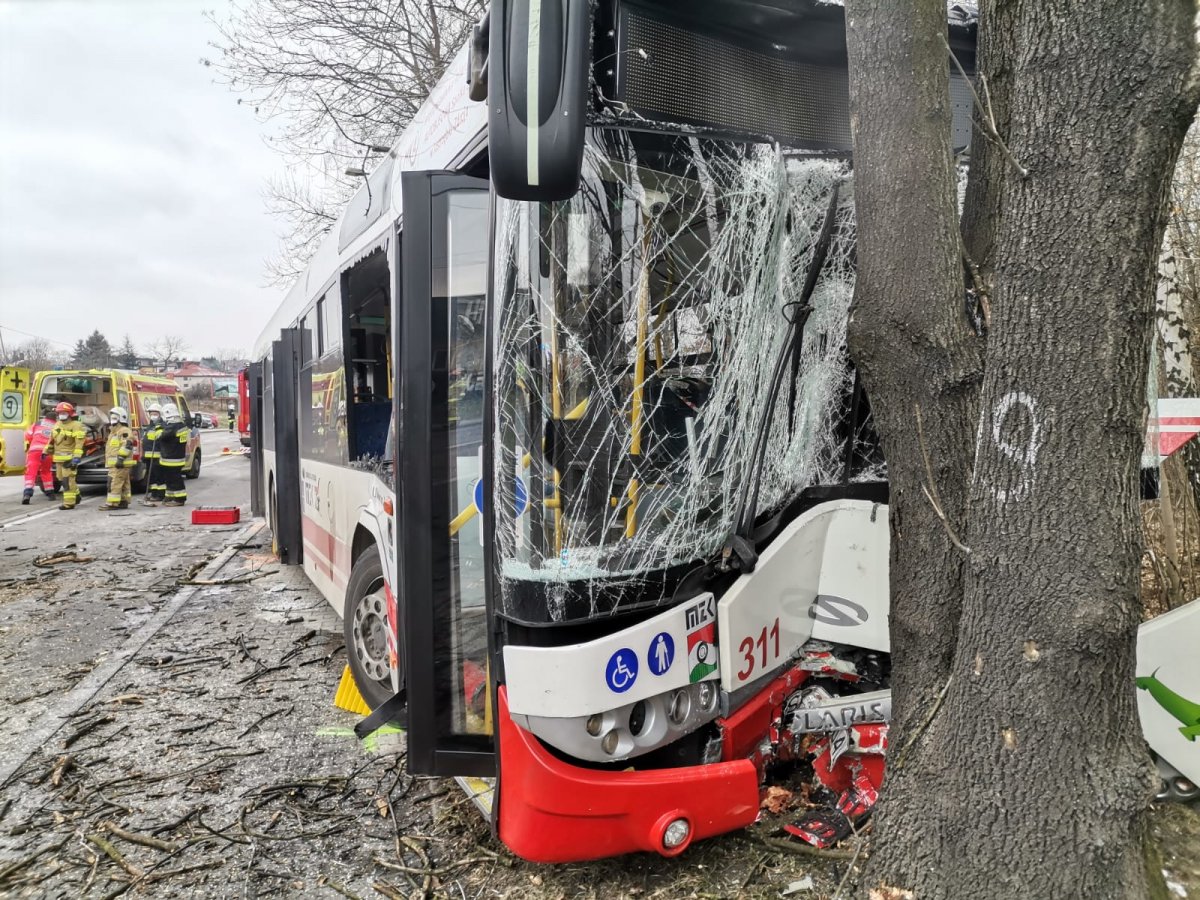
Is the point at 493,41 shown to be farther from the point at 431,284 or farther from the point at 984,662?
the point at 984,662

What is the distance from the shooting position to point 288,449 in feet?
22.9

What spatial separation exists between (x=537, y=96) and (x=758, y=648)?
72.7 inches

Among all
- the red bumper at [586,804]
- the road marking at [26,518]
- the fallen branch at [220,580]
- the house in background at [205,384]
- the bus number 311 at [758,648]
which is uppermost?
the house in background at [205,384]

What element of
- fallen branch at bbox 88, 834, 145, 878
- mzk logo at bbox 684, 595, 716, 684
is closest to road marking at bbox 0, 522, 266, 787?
fallen branch at bbox 88, 834, 145, 878

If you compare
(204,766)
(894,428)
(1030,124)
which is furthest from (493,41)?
(204,766)

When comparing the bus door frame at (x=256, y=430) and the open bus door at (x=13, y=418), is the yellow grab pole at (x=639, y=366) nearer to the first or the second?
the bus door frame at (x=256, y=430)

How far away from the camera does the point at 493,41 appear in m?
1.81

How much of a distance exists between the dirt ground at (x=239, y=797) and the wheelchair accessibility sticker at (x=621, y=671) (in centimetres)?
77

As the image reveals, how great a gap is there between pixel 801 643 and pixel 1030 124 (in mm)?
1857

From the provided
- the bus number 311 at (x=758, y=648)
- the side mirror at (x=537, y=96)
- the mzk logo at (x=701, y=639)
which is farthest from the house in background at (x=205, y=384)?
the side mirror at (x=537, y=96)

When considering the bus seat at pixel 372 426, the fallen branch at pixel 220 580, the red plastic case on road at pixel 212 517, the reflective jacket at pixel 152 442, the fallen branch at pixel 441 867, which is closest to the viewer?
the fallen branch at pixel 441 867

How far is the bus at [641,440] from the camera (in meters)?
2.29

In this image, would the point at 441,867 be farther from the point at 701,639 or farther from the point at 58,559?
the point at 58,559

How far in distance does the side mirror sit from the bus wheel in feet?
8.16
